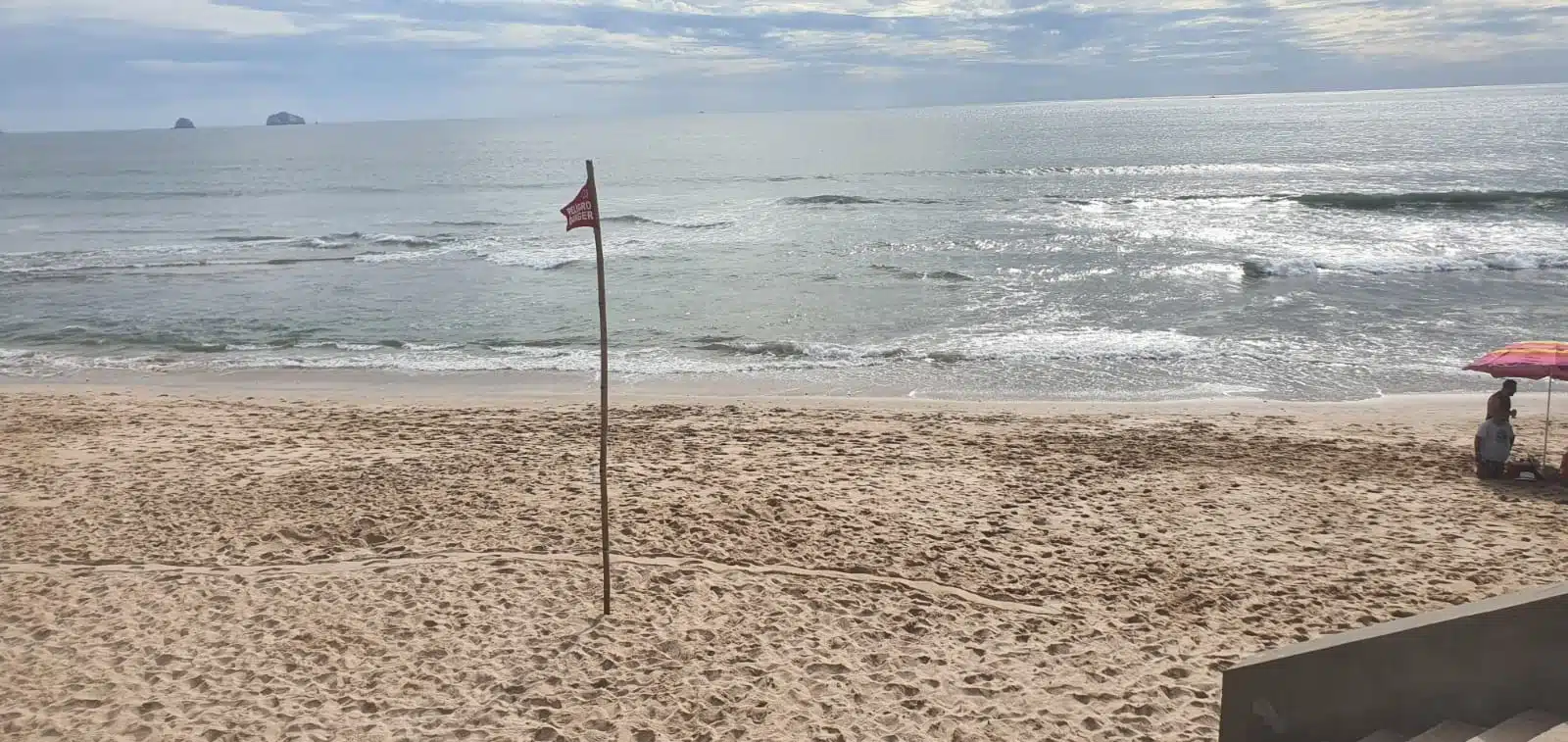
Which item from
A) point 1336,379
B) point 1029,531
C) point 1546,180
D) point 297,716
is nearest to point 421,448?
point 297,716

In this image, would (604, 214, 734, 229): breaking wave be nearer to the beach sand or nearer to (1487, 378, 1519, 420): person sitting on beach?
the beach sand

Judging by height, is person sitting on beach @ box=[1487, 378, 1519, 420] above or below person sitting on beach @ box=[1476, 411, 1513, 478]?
above

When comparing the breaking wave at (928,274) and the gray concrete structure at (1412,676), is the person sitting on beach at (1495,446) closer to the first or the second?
the gray concrete structure at (1412,676)

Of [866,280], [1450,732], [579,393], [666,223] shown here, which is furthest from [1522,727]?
[666,223]

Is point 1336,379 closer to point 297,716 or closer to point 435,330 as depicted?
point 297,716

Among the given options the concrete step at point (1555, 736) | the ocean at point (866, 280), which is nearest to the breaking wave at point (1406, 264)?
the ocean at point (866, 280)

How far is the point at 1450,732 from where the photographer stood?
420 centimetres

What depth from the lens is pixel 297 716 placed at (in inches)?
230

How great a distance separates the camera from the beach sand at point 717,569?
5992 millimetres

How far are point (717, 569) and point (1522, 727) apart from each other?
5.21 metres

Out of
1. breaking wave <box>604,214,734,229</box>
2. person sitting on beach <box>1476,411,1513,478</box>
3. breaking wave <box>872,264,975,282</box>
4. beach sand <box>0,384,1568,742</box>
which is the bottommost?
beach sand <box>0,384,1568,742</box>

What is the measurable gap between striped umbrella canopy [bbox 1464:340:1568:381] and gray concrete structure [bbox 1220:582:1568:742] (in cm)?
641

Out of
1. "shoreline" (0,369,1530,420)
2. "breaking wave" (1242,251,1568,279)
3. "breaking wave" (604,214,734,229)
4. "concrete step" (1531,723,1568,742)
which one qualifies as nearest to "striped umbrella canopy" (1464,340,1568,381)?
"shoreline" (0,369,1530,420)

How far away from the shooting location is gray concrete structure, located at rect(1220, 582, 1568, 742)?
4.04m
